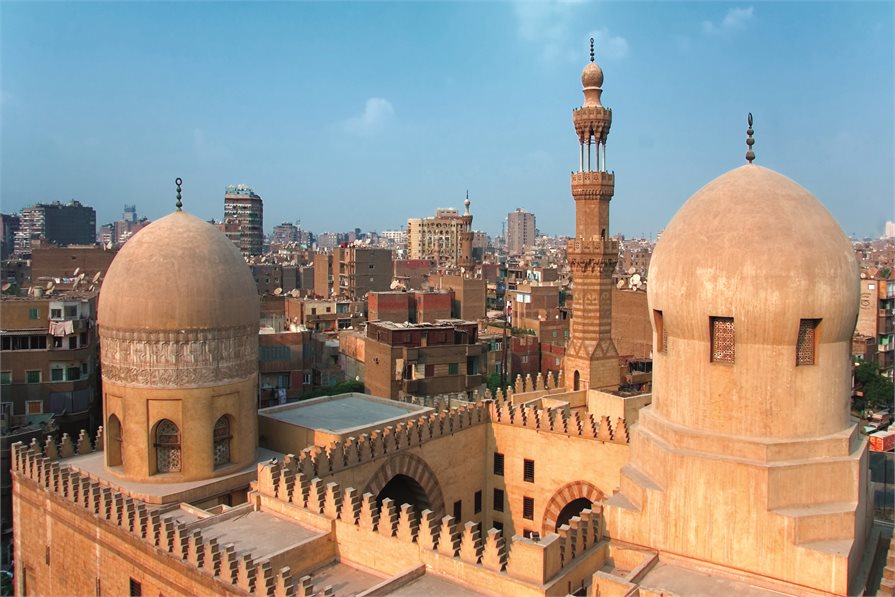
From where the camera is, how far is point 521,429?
21.3 meters

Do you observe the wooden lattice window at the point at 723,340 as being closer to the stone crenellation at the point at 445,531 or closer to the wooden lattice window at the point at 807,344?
the wooden lattice window at the point at 807,344

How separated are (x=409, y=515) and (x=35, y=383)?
26059 millimetres

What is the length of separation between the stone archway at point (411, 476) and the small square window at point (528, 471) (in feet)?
8.54

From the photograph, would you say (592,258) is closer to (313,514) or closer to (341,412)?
(341,412)

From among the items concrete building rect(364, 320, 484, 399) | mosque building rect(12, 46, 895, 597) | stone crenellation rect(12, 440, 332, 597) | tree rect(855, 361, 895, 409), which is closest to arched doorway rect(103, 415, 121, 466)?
mosque building rect(12, 46, 895, 597)

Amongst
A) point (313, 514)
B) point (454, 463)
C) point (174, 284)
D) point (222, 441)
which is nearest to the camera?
point (313, 514)

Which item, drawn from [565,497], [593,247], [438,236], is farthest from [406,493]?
[438,236]

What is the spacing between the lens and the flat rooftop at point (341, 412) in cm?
1994

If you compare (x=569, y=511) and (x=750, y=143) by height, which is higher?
(x=750, y=143)

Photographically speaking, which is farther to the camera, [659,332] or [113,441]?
[113,441]

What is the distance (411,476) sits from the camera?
19.4 metres

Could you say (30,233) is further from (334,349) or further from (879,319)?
(879,319)

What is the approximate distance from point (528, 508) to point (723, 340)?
435 inches

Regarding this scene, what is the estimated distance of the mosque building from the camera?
11.7 metres
